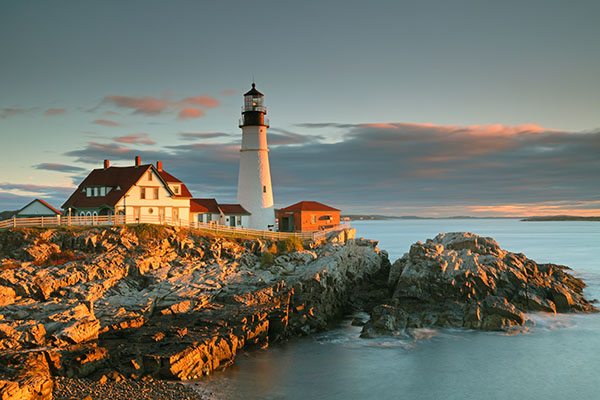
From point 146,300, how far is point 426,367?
13.6 m

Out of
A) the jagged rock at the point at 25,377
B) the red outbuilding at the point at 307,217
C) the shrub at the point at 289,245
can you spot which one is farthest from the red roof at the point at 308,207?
the jagged rock at the point at 25,377

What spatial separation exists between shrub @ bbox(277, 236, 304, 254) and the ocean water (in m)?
10.7

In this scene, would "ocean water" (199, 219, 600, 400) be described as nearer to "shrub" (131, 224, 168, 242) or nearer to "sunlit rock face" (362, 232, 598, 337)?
"sunlit rock face" (362, 232, 598, 337)

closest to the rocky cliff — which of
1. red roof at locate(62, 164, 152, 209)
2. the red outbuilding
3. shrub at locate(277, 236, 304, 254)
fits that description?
shrub at locate(277, 236, 304, 254)

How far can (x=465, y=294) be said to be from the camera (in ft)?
83.8

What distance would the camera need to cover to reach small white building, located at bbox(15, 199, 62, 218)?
34188mm

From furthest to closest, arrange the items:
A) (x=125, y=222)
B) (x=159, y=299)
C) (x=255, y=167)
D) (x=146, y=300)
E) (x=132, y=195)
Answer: (x=255, y=167) < (x=132, y=195) < (x=125, y=222) < (x=159, y=299) < (x=146, y=300)

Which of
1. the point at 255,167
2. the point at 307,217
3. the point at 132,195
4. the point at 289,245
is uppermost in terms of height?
the point at 255,167

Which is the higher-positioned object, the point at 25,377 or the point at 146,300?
the point at 146,300

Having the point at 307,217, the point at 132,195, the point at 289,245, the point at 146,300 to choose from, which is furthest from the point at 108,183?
the point at 307,217

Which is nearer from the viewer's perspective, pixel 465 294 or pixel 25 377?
pixel 25 377

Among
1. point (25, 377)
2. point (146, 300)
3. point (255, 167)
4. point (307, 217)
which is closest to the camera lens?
point (25, 377)

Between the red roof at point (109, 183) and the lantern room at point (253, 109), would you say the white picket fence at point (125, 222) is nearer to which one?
the red roof at point (109, 183)

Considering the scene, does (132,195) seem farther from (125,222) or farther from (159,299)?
(159,299)
